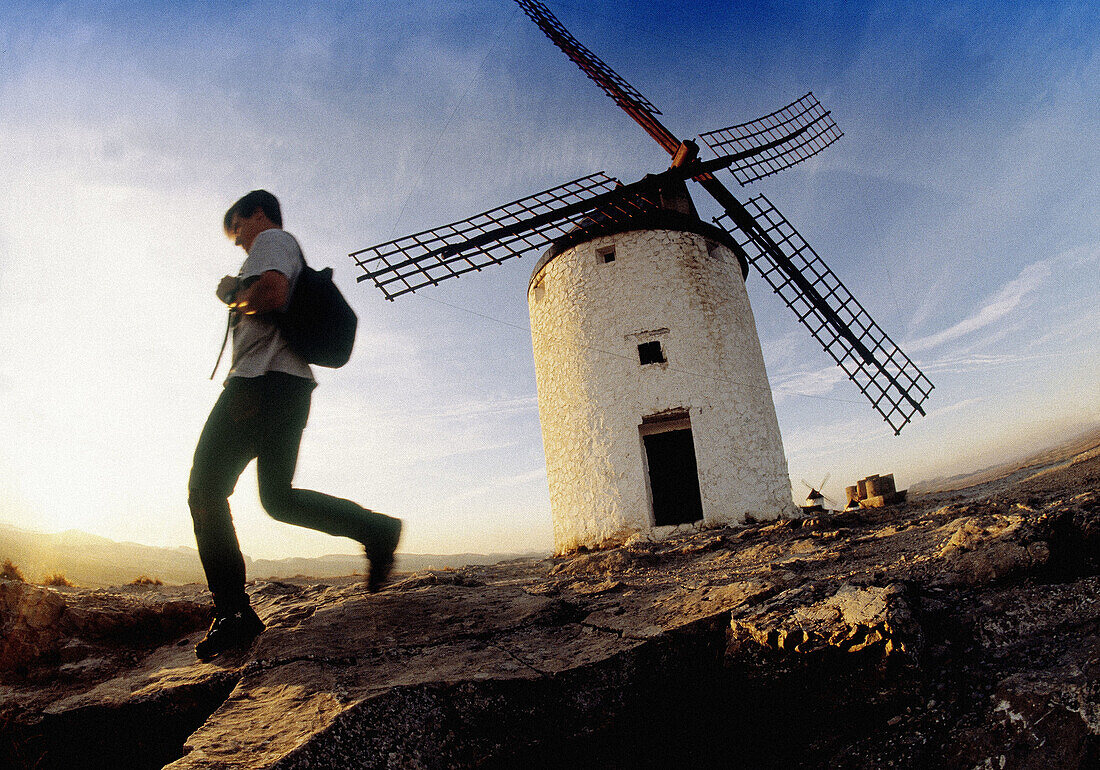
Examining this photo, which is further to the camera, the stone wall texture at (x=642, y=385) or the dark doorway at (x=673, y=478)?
the dark doorway at (x=673, y=478)

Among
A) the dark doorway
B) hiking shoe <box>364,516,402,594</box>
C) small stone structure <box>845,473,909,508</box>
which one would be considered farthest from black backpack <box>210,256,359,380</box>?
small stone structure <box>845,473,909,508</box>

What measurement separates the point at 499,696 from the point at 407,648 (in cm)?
68

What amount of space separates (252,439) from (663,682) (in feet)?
6.16

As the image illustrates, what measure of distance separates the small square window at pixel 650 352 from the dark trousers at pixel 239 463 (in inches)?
257

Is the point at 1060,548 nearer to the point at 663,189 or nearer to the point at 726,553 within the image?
the point at 726,553

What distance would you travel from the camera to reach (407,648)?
209 centimetres

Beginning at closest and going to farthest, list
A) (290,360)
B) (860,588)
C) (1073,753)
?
(1073,753) < (860,588) < (290,360)

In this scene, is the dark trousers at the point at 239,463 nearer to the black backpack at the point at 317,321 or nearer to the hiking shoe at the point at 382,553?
the black backpack at the point at 317,321

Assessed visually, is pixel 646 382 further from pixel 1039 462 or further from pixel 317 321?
pixel 1039 462

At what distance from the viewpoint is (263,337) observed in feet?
7.55

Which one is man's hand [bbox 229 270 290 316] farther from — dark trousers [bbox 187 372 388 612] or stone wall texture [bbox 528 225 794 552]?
stone wall texture [bbox 528 225 794 552]

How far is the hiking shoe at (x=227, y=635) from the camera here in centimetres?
219

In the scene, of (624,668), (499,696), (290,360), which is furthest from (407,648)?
(290,360)

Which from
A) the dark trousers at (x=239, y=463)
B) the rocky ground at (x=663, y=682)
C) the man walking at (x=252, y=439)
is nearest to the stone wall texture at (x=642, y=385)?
the rocky ground at (x=663, y=682)
